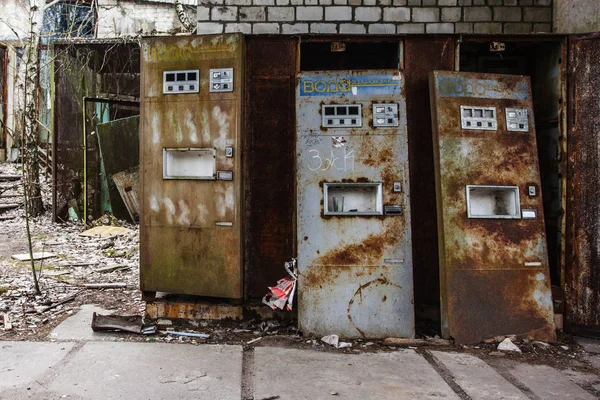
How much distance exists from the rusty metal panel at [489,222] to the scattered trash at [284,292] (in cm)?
111

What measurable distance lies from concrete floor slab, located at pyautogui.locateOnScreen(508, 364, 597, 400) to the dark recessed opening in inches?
105

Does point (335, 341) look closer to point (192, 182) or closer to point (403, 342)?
point (403, 342)

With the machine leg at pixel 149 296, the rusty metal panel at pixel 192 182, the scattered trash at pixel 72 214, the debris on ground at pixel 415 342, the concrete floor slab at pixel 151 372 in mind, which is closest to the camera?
the concrete floor slab at pixel 151 372

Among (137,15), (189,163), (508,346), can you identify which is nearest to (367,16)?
(189,163)

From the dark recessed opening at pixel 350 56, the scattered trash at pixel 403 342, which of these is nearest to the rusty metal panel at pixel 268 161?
the dark recessed opening at pixel 350 56

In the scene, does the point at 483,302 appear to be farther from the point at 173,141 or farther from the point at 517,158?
the point at 173,141

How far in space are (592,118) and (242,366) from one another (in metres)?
3.17

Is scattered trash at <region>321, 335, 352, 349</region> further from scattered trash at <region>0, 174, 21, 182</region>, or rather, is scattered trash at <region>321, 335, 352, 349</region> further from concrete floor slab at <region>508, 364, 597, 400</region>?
scattered trash at <region>0, 174, 21, 182</region>

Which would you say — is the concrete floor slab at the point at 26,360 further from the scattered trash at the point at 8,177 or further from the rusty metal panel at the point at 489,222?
the scattered trash at the point at 8,177

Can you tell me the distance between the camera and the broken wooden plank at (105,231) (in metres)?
7.47

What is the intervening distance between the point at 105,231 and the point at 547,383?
6863mm

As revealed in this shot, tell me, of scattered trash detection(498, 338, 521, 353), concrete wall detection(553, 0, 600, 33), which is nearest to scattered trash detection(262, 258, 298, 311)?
scattered trash detection(498, 338, 521, 353)

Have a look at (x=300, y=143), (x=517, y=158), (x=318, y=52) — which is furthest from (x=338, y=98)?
(x=517, y=158)

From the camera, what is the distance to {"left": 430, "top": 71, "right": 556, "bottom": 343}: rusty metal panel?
3.27 m
